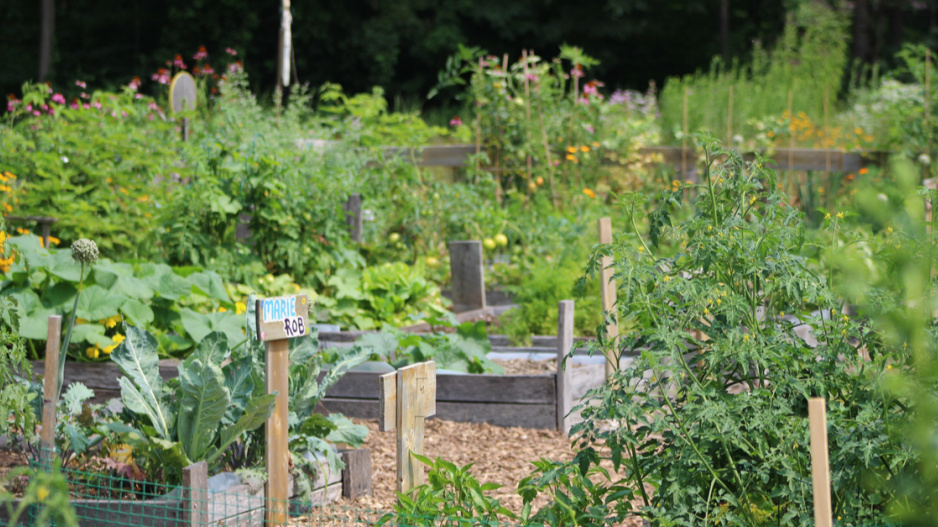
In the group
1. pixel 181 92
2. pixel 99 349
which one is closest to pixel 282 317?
pixel 99 349

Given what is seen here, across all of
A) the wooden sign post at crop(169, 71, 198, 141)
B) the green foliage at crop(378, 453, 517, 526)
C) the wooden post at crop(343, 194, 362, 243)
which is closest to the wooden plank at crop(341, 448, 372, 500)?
the green foliage at crop(378, 453, 517, 526)

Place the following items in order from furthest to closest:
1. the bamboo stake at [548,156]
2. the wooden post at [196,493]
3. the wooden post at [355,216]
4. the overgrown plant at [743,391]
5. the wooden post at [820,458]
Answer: the bamboo stake at [548,156] < the wooden post at [355,216] < the wooden post at [196,493] < the overgrown plant at [743,391] < the wooden post at [820,458]

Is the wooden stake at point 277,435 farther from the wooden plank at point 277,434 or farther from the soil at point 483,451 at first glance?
the soil at point 483,451

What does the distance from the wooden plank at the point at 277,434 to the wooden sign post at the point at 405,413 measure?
31cm

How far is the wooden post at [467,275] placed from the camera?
571 cm

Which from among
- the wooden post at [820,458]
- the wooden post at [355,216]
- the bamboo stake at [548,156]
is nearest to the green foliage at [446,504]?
the wooden post at [820,458]

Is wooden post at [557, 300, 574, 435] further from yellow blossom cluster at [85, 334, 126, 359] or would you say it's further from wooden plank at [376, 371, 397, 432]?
yellow blossom cluster at [85, 334, 126, 359]

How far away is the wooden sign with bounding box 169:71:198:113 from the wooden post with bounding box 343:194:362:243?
2814 millimetres

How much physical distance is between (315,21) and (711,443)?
1645cm

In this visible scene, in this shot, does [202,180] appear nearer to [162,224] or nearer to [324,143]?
[162,224]

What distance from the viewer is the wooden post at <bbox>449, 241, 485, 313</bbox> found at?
5.71 meters

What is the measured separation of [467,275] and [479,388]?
187cm

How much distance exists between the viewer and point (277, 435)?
2674 millimetres

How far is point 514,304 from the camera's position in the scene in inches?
243
